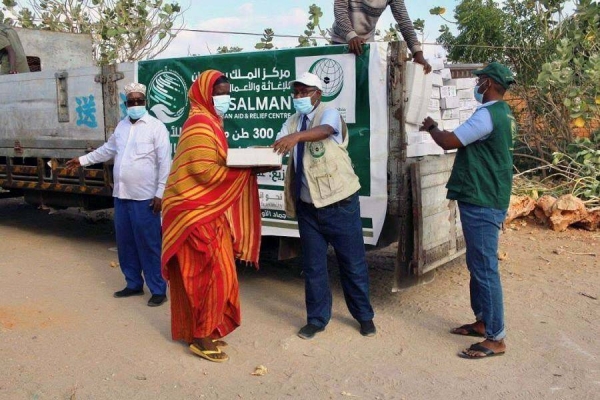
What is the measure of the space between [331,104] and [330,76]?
0.19m

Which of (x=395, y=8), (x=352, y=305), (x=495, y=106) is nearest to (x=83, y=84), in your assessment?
(x=395, y=8)

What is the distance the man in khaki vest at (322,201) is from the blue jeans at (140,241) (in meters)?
1.29

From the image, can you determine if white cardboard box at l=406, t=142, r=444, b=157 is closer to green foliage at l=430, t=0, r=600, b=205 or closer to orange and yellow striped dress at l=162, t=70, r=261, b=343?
orange and yellow striped dress at l=162, t=70, r=261, b=343

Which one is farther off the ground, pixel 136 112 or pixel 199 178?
pixel 136 112

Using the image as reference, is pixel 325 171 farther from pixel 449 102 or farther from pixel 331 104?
pixel 449 102

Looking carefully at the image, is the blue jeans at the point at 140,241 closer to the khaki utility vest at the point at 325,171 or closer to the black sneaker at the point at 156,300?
the black sneaker at the point at 156,300

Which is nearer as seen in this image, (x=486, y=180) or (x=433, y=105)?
(x=486, y=180)

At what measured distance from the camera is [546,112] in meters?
8.80

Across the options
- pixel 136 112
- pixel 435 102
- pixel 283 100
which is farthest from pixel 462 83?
pixel 136 112

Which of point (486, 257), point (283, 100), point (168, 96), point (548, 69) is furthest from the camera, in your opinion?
point (548, 69)

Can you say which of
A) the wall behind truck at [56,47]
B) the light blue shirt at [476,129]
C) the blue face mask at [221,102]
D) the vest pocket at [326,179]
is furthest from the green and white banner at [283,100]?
the wall behind truck at [56,47]

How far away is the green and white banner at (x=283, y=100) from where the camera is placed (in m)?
4.50

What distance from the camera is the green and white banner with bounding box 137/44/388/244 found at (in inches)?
177

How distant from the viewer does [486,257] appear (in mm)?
3799
